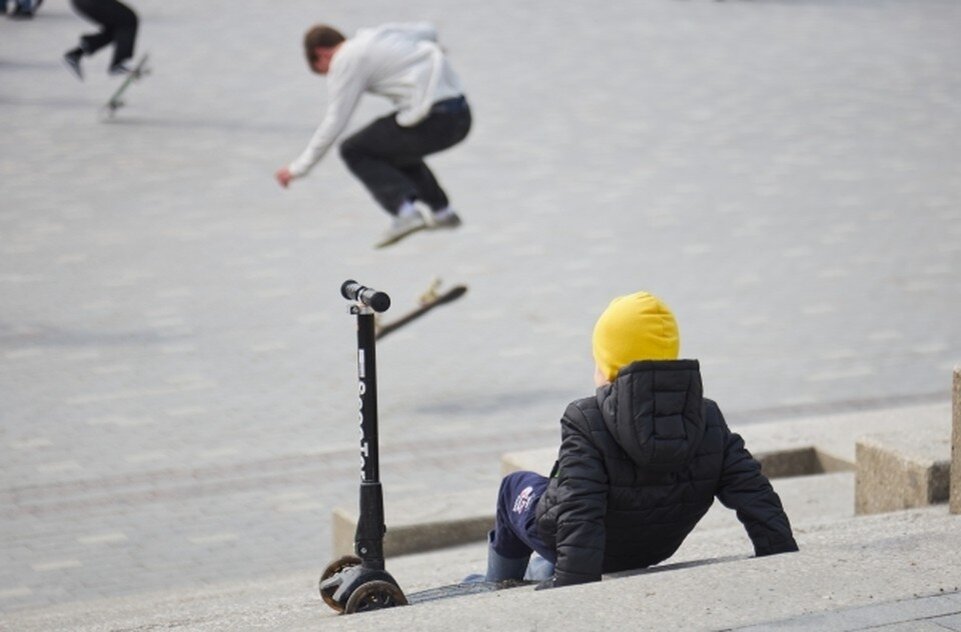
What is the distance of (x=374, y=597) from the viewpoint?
161 inches

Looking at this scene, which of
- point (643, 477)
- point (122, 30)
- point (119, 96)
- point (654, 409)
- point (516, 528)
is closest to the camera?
point (654, 409)

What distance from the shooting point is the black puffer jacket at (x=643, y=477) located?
3924 millimetres

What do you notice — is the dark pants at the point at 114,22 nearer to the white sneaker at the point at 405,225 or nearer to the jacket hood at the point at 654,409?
the white sneaker at the point at 405,225

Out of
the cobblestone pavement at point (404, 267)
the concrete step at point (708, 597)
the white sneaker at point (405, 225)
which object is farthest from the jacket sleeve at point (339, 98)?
the concrete step at point (708, 597)

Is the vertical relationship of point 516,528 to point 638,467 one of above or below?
below

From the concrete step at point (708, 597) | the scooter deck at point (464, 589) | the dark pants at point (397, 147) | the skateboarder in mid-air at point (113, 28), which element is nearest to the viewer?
the concrete step at point (708, 597)

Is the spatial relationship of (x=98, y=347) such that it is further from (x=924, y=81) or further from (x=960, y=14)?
(x=960, y=14)

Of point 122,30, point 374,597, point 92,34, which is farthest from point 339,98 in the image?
point 92,34

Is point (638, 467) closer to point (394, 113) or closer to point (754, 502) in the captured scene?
point (754, 502)

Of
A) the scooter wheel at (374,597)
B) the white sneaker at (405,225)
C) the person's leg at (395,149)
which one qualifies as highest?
the scooter wheel at (374,597)

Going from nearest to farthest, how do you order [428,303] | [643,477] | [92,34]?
[643,477], [428,303], [92,34]

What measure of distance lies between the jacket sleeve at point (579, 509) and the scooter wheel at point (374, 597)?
41cm

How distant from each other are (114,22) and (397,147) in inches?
352

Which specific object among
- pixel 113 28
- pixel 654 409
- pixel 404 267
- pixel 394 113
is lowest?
pixel 113 28
